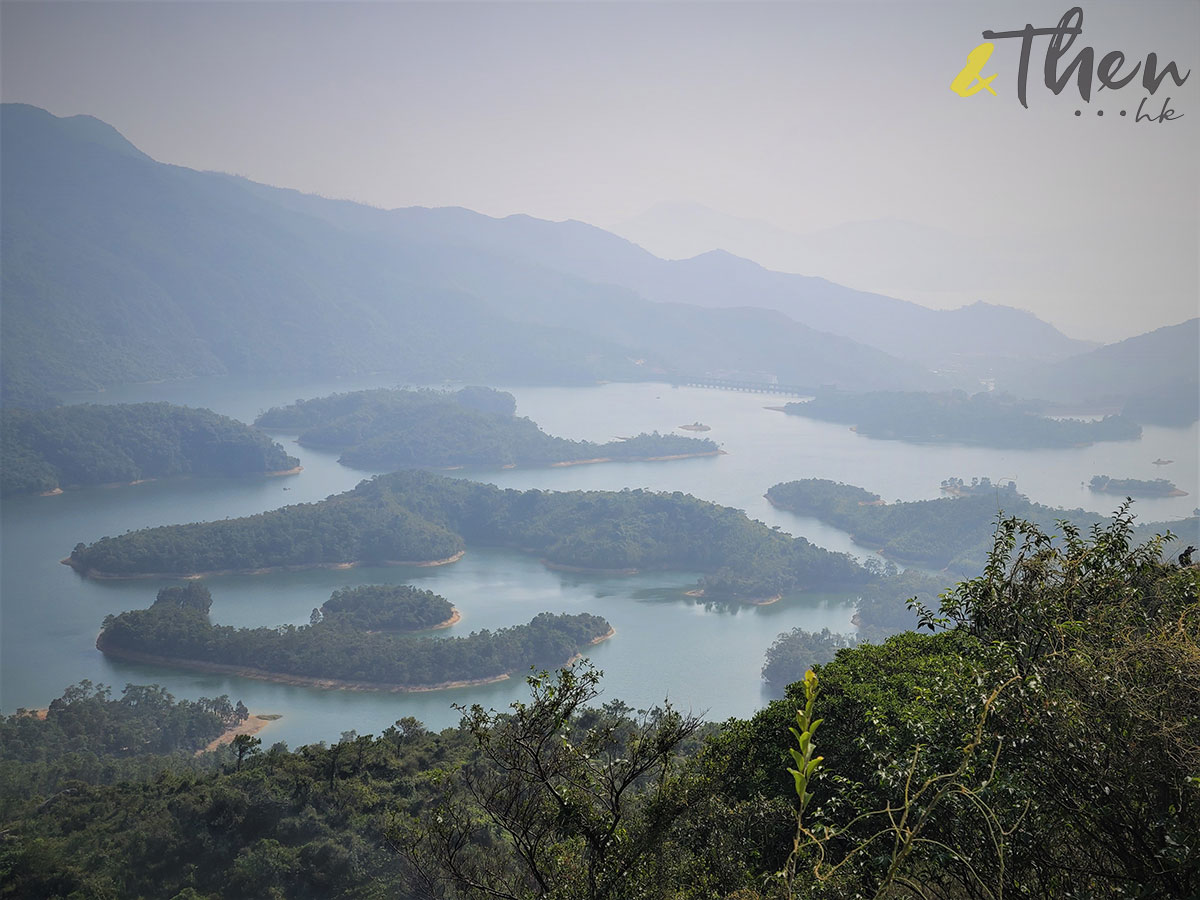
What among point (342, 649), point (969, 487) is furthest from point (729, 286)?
point (342, 649)

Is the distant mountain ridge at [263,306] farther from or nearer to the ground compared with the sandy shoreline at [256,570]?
farther from the ground

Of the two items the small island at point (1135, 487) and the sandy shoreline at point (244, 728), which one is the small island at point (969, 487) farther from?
the sandy shoreline at point (244, 728)

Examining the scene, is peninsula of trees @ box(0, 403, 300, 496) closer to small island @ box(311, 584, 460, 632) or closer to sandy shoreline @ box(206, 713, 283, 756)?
small island @ box(311, 584, 460, 632)

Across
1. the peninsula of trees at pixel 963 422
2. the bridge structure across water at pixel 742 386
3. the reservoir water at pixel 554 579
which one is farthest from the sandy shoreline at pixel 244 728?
the bridge structure across water at pixel 742 386

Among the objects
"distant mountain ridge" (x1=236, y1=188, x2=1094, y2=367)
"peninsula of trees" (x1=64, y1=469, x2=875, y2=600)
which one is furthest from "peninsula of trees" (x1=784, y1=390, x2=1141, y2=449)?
"distant mountain ridge" (x1=236, y1=188, x2=1094, y2=367)

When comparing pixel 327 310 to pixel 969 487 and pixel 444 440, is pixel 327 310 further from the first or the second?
pixel 969 487

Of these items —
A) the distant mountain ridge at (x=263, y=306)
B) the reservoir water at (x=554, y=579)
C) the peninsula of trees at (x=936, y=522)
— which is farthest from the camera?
the distant mountain ridge at (x=263, y=306)

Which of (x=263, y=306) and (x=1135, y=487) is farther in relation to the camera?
(x=263, y=306)
